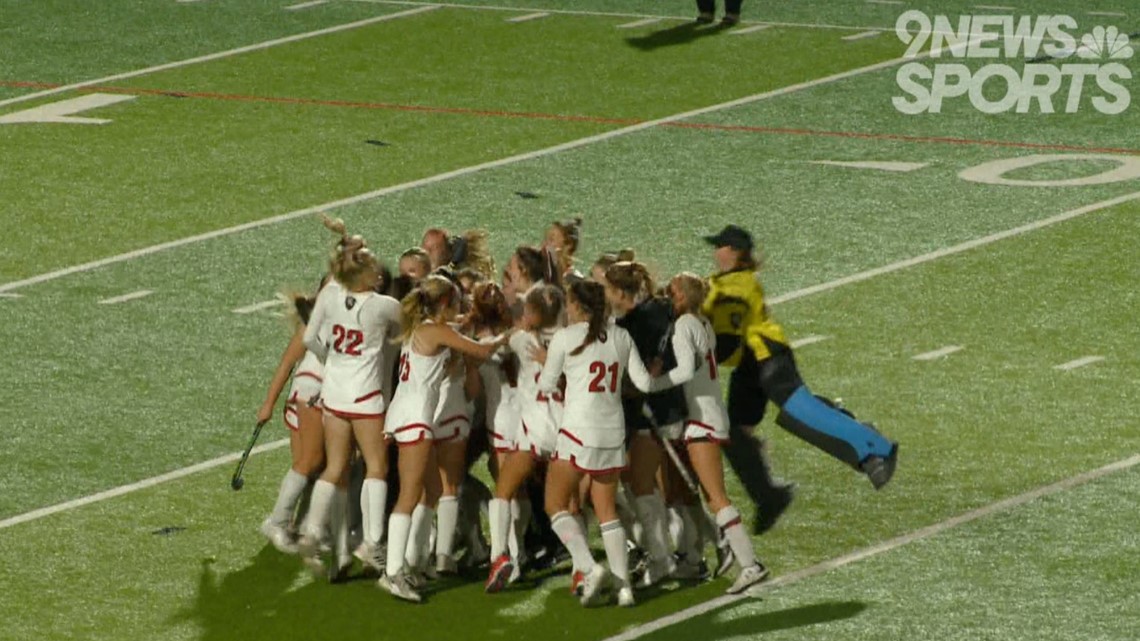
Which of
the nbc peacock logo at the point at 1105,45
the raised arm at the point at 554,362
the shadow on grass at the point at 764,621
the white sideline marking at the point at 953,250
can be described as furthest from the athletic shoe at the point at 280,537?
the nbc peacock logo at the point at 1105,45

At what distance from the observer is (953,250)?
19.1 metres

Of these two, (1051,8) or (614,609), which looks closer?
(614,609)

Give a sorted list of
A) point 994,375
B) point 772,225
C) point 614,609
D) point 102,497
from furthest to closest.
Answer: point 772,225, point 994,375, point 102,497, point 614,609

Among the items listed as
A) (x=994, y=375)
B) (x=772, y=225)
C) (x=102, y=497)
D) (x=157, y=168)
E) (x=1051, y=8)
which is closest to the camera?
(x=102, y=497)

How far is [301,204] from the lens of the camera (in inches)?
823

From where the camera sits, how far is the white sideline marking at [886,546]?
11930 mm

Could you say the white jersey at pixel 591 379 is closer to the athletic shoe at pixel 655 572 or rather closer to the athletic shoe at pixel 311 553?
the athletic shoe at pixel 655 572

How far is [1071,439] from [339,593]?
4.59 meters

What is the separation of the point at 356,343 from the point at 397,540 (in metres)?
0.94

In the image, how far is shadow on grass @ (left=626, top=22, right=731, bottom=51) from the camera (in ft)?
85.9

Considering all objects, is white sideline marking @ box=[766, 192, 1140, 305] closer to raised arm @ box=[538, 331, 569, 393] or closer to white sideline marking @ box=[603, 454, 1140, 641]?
white sideline marking @ box=[603, 454, 1140, 641]

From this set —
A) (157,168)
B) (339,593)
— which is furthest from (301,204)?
(339,593)

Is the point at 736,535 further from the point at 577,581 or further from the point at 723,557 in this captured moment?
the point at 577,581

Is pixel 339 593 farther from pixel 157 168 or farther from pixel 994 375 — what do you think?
pixel 157 168
